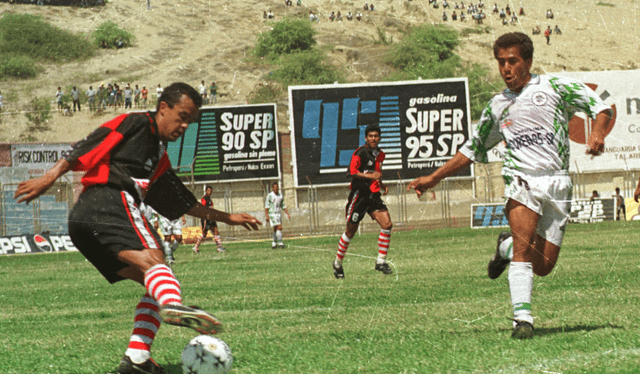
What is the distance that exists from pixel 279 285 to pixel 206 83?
61356 millimetres

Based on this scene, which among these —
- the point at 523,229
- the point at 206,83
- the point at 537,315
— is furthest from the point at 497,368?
the point at 206,83

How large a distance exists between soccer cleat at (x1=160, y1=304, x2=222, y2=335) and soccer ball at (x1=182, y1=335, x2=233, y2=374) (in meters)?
Answer: 0.47

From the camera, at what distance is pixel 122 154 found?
4.61 metres

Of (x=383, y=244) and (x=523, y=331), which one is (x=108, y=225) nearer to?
(x=523, y=331)

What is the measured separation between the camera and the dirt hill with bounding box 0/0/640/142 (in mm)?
71438

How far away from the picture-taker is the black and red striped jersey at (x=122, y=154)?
14.8 ft

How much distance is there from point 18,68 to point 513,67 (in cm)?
7405

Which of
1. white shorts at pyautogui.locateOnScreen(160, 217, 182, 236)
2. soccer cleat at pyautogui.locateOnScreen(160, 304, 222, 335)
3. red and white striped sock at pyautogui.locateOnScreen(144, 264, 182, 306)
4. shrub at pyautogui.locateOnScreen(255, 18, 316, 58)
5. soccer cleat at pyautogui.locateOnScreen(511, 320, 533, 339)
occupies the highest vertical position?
shrub at pyautogui.locateOnScreen(255, 18, 316, 58)

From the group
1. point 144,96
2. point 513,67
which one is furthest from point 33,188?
point 144,96

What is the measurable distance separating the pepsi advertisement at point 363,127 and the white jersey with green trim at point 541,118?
3829 cm

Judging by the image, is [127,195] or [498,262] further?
[498,262]

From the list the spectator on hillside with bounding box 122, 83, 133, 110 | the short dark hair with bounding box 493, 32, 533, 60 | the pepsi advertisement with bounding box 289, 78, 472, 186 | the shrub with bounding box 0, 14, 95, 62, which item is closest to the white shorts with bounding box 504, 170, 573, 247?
the short dark hair with bounding box 493, 32, 533, 60

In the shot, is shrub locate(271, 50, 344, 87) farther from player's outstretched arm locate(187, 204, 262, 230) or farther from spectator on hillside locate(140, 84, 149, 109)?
player's outstretched arm locate(187, 204, 262, 230)

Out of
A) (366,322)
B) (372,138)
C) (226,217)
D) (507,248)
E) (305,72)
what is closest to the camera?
(226,217)
